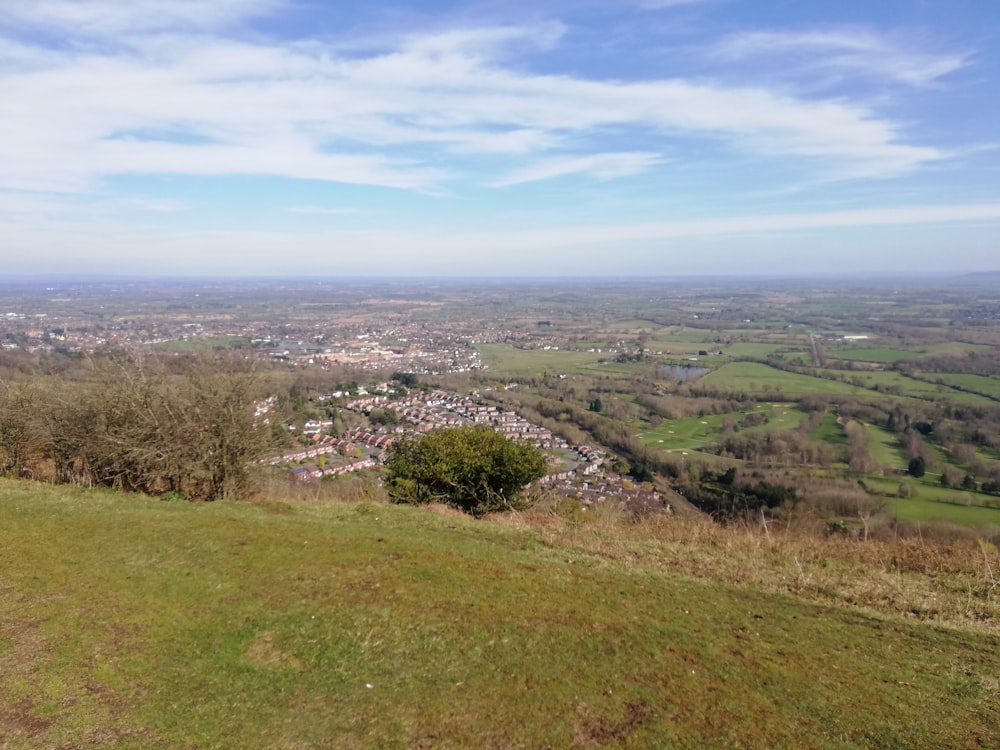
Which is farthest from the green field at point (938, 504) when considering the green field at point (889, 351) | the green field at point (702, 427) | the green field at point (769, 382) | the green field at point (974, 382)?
the green field at point (889, 351)

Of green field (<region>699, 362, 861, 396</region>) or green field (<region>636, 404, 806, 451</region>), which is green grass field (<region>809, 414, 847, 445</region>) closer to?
green field (<region>636, 404, 806, 451</region>)

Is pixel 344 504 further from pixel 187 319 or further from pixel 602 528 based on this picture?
pixel 187 319

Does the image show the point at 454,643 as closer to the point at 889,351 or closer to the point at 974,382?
the point at 974,382

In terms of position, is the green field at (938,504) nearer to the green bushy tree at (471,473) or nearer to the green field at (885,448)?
the green field at (885,448)

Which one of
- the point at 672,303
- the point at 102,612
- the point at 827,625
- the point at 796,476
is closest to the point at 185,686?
the point at 102,612

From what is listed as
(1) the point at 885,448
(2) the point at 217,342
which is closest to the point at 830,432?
(1) the point at 885,448
